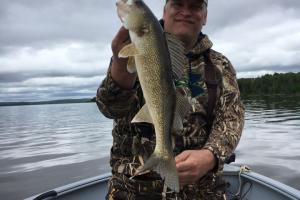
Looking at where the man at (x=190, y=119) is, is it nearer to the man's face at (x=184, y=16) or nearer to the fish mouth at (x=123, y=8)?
the man's face at (x=184, y=16)

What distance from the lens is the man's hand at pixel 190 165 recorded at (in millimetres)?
2990

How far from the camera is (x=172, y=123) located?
2797mm

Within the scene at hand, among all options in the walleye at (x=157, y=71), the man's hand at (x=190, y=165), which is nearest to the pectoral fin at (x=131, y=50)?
the walleye at (x=157, y=71)

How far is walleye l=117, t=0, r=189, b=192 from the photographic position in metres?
2.54

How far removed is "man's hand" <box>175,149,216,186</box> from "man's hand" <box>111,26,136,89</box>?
2.51 feet

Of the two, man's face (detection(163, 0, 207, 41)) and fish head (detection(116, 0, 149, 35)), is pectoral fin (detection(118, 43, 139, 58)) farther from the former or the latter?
man's face (detection(163, 0, 207, 41))

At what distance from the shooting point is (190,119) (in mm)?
3820

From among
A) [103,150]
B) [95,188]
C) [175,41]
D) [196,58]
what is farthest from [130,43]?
[103,150]

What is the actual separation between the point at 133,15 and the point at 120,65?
63cm

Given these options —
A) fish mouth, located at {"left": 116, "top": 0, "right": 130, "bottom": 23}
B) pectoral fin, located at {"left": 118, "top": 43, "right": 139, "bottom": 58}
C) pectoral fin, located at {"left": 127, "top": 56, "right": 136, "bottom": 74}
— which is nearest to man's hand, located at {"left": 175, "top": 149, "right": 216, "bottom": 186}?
pectoral fin, located at {"left": 127, "top": 56, "right": 136, "bottom": 74}

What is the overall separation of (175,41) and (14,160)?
19.5 m

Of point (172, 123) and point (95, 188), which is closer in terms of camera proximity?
point (172, 123)

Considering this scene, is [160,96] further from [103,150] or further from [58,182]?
[103,150]

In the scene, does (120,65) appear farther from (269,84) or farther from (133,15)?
(269,84)
